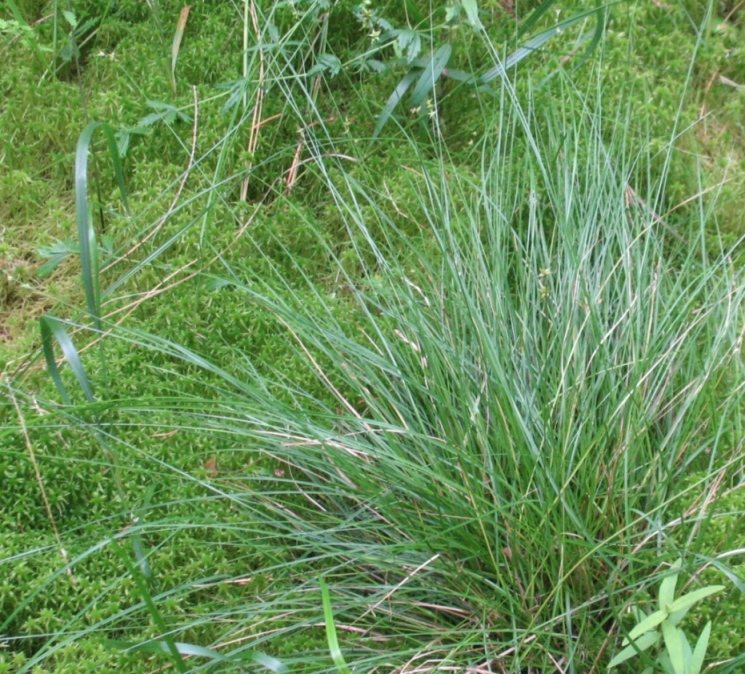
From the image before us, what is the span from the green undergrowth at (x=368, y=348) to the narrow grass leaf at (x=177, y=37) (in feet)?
0.10

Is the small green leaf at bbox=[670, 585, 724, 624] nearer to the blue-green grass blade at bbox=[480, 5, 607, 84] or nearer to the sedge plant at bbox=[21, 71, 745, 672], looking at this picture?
the sedge plant at bbox=[21, 71, 745, 672]

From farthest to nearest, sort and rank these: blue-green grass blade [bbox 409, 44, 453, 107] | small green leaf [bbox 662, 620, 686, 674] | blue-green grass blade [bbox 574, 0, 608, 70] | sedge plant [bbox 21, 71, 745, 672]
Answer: blue-green grass blade [bbox 409, 44, 453, 107], blue-green grass blade [bbox 574, 0, 608, 70], sedge plant [bbox 21, 71, 745, 672], small green leaf [bbox 662, 620, 686, 674]

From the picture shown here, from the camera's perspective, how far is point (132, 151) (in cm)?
256

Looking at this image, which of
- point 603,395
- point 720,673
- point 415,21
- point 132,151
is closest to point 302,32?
point 415,21

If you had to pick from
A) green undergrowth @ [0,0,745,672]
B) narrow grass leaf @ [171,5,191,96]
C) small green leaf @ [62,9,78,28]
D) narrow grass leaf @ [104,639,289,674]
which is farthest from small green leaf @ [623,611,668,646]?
small green leaf @ [62,9,78,28]

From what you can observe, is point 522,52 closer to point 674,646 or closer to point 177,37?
point 177,37

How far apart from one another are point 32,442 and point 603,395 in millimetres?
1389

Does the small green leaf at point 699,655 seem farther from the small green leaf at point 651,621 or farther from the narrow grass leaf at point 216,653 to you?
the narrow grass leaf at point 216,653

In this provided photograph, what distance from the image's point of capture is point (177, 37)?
2670 millimetres

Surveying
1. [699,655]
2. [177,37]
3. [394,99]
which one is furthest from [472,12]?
[699,655]

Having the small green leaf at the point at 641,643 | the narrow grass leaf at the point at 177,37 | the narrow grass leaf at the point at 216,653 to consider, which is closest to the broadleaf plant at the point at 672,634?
the small green leaf at the point at 641,643

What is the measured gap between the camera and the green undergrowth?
5.86 feet

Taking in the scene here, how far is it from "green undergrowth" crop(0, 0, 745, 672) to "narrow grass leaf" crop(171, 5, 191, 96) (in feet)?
0.10

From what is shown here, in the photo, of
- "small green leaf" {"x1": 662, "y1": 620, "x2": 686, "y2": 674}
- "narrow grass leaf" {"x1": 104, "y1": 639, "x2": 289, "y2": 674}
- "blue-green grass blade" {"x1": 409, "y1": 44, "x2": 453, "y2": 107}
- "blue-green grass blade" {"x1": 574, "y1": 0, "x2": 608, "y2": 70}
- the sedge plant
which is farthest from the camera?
"blue-green grass blade" {"x1": 409, "y1": 44, "x2": 453, "y2": 107}
